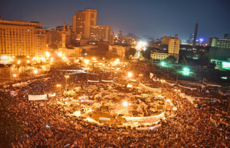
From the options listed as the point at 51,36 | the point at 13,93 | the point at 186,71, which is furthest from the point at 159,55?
the point at 13,93

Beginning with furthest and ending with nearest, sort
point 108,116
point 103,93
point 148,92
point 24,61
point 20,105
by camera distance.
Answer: point 24,61 → point 148,92 → point 103,93 → point 108,116 → point 20,105

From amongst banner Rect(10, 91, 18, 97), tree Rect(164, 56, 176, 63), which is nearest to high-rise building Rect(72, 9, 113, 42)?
tree Rect(164, 56, 176, 63)

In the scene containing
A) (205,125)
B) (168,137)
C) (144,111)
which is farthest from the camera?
(144,111)

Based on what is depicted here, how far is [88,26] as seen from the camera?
64.0 meters

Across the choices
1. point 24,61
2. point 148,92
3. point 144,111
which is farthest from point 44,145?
point 24,61


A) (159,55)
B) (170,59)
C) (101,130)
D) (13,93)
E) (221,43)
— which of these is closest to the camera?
(101,130)

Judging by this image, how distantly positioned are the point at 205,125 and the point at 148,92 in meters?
6.90

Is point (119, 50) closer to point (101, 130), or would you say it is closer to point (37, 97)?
point (37, 97)

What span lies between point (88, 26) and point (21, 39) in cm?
3331

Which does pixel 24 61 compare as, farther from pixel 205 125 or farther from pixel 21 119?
pixel 205 125

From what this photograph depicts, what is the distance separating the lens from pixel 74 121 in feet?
31.4

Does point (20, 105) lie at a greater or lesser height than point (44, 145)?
greater

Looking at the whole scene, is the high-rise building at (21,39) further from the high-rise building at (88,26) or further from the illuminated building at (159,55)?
the high-rise building at (88,26)

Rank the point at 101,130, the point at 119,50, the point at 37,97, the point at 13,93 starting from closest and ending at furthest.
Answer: the point at 101,130 → the point at 37,97 → the point at 13,93 → the point at 119,50
